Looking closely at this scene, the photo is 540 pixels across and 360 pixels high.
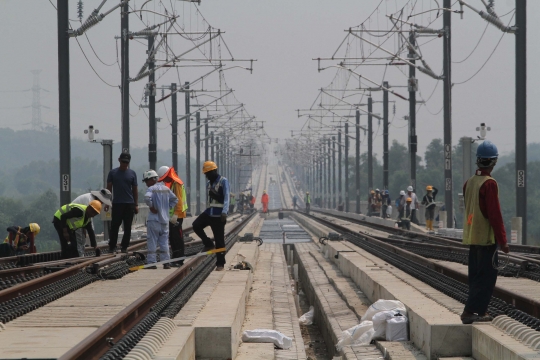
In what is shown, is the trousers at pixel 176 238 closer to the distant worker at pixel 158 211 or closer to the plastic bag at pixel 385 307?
the distant worker at pixel 158 211

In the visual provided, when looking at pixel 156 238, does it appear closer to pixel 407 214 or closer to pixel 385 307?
pixel 385 307

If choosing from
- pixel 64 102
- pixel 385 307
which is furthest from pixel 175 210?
pixel 64 102

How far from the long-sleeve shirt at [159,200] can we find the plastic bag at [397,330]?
249 inches

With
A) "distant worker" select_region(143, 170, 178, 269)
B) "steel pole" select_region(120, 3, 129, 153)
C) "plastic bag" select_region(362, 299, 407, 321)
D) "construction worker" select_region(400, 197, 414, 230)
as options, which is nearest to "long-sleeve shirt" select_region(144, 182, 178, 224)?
"distant worker" select_region(143, 170, 178, 269)

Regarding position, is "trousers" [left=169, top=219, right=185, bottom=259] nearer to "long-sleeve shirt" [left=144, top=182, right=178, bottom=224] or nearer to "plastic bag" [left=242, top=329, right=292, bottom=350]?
"long-sleeve shirt" [left=144, top=182, right=178, bottom=224]

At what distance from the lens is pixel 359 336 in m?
11.1

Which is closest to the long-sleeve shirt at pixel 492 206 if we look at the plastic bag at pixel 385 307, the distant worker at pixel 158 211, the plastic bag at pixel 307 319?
the plastic bag at pixel 385 307

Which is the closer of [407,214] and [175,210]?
[175,210]

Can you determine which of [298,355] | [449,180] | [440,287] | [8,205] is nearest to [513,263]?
[440,287]

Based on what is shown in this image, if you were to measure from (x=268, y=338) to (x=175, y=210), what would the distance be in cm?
719

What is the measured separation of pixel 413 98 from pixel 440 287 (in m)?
36.1

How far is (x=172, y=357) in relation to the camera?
24.1 feet

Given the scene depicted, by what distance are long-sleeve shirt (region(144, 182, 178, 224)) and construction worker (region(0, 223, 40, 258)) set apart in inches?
223

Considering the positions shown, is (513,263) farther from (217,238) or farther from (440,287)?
(217,238)
